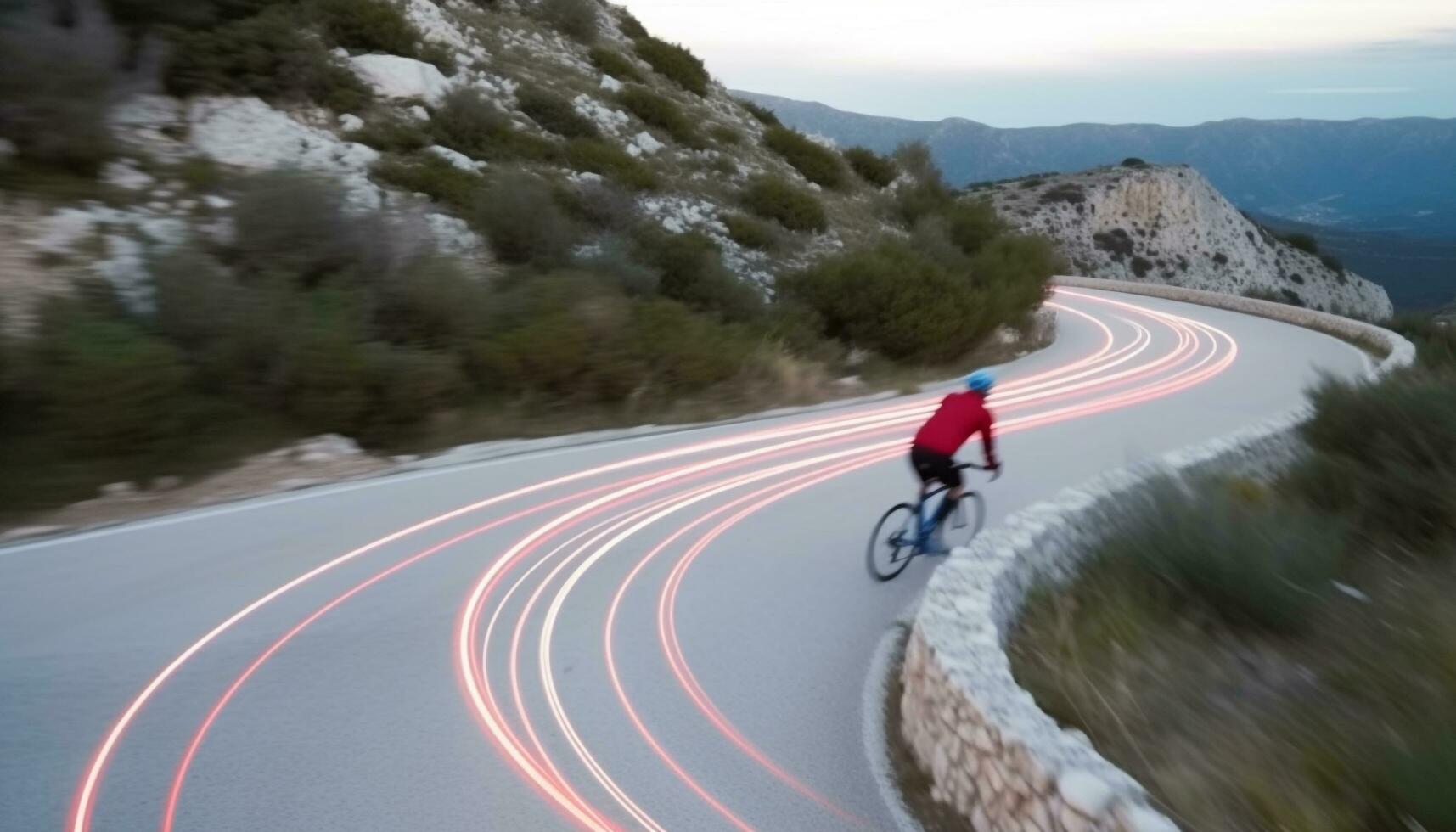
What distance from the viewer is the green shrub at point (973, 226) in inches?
1335

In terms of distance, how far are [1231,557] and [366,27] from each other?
26.3 m

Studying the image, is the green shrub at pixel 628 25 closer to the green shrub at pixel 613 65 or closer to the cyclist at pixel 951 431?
the green shrub at pixel 613 65

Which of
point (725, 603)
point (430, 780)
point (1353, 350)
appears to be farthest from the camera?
point (1353, 350)

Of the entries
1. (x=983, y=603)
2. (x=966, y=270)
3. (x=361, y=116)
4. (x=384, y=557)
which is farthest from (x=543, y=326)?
(x=966, y=270)

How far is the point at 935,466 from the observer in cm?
866

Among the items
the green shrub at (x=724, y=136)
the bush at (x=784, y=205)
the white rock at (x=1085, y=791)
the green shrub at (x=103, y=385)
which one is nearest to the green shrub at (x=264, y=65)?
the bush at (x=784, y=205)

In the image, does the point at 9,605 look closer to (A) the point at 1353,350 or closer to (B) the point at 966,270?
(B) the point at 966,270

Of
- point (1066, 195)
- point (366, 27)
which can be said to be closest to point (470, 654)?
point (366, 27)

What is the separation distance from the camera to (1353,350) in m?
27.3

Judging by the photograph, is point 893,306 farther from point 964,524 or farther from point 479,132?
point 964,524

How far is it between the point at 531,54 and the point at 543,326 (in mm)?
22300

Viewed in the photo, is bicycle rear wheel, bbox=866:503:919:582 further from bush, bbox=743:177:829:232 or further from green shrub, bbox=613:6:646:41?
green shrub, bbox=613:6:646:41

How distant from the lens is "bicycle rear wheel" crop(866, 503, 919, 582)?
8859mm

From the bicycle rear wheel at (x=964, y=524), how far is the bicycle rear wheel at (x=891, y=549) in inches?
29.2
